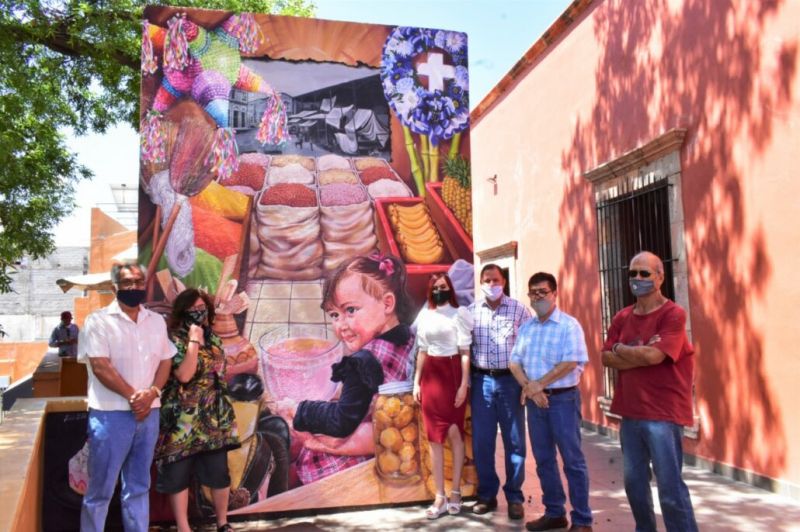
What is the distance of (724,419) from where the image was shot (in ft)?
19.9

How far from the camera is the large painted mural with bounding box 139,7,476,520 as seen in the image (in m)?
4.79

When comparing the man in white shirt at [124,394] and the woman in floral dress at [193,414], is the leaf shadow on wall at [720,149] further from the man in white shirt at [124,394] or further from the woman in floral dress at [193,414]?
the man in white shirt at [124,394]

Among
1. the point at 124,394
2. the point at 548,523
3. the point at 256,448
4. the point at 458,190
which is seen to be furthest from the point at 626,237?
the point at 124,394

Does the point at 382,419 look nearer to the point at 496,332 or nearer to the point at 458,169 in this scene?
the point at 496,332

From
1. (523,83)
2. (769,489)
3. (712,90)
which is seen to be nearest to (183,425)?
(769,489)

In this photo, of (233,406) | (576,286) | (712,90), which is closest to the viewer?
(233,406)

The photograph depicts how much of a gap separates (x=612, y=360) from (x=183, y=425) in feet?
8.44

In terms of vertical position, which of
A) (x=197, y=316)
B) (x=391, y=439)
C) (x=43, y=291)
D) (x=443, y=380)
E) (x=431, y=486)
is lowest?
(x=431, y=486)

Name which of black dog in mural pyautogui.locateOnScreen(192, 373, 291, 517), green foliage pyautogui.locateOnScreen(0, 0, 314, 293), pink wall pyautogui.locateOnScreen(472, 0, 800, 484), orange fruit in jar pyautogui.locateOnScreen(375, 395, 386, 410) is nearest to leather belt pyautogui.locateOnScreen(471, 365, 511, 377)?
orange fruit in jar pyautogui.locateOnScreen(375, 395, 386, 410)

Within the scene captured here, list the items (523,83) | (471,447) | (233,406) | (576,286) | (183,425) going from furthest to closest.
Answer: (523,83) < (576,286) < (471,447) < (233,406) < (183,425)

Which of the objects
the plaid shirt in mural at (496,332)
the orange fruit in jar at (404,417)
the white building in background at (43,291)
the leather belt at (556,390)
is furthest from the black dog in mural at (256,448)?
the white building in background at (43,291)

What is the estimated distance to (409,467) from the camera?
16.5 feet

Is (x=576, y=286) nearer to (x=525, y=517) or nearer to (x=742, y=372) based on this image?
(x=742, y=372)

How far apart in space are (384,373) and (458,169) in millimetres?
1753
